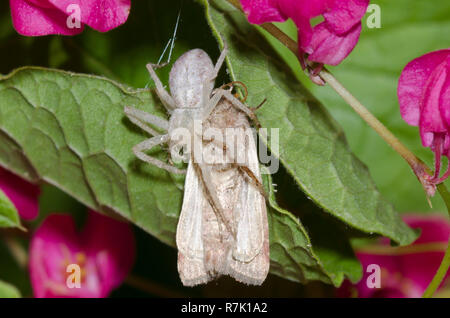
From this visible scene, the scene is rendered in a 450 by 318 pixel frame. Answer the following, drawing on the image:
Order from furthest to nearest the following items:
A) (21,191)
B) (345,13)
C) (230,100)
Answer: (21,191) → (230,100) → (345,13)

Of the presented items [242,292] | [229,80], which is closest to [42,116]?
[229,80]

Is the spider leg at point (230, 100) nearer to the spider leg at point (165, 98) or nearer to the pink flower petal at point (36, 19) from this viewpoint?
the spider leg at point (165, 98)

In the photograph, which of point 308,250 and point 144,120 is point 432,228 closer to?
point 308,250

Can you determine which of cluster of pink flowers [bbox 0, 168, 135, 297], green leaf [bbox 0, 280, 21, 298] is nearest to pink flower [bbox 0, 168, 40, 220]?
cluster of pink flowers [bbox 0, 168, 135, 297]

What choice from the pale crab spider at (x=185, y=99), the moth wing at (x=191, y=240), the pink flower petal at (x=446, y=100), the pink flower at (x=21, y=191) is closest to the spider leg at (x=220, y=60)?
the pale crab spider at (x=185, y=99)

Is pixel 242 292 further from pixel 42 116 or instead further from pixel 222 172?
pixel 42 116

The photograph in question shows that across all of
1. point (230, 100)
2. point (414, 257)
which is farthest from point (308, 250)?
point (414, 257)
